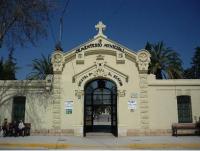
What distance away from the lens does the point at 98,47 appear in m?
21.1

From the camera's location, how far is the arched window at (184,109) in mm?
20609

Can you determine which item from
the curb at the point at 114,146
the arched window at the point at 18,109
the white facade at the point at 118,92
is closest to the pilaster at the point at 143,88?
the white facade at the point at 118,92

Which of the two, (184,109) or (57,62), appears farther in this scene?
(57,62)

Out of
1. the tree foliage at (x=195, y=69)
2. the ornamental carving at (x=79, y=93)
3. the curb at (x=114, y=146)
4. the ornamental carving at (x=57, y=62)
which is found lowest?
the curb at (x=114, y=146)

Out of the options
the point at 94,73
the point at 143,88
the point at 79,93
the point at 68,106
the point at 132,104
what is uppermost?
the point at 94,73

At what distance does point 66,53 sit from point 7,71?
Answer: 21.1 metres

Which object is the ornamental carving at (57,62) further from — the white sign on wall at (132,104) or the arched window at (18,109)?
the white sign on wall at (132,104)

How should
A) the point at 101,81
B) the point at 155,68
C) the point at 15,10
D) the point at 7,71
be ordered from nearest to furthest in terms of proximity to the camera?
the point at 15,10
the point at 101,81
the point at 155,68
the point at 7,71

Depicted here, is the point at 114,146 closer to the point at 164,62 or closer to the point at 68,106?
the point at 68,106

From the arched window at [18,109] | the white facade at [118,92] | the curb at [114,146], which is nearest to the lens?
the curb at [114,146]

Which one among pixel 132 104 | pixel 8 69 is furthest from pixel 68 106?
pixel 8 69

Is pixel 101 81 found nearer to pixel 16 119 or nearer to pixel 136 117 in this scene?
pixel 136 117

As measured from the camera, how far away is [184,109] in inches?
814

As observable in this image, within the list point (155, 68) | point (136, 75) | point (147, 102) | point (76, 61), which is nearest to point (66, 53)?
point (76, 61)
